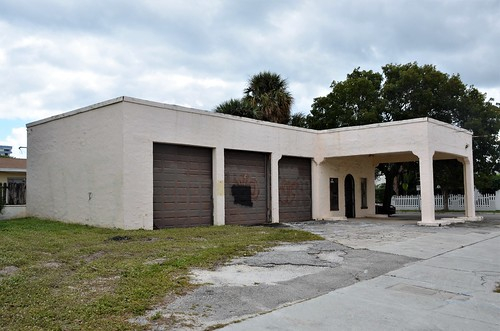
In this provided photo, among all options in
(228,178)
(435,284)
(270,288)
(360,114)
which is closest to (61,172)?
(228,178)

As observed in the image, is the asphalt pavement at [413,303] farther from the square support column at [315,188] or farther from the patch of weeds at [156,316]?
the square support column at [315,188]

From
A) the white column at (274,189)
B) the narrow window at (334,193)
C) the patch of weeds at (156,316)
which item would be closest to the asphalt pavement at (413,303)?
the patch of weeds at (156,316)

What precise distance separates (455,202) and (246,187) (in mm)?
25962

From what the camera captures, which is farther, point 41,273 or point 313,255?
point 313,255

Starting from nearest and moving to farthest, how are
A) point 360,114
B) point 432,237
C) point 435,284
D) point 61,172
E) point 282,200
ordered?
1. point 435,284
2. point 432,237
3. point 61,172
4. point 282,200
5. point 360,114

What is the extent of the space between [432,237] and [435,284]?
6.80 metres

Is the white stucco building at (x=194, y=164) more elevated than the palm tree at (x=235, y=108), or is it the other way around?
the palm tree at (x=235, y=108)

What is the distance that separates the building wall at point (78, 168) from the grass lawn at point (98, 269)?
1454mm

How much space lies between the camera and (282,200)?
65.7ft

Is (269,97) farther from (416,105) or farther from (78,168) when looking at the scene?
(78,168)

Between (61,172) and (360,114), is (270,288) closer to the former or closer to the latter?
(61,172)

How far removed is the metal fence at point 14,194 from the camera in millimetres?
20250

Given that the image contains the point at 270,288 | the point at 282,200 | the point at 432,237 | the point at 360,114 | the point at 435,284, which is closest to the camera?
the point at 270,288

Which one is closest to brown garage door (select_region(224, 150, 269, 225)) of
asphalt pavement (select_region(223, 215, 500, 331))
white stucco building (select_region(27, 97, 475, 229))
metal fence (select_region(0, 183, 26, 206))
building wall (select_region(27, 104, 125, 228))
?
white stucco building (select_region(27, 97, 475, 229))
